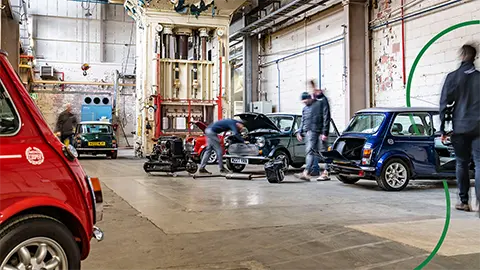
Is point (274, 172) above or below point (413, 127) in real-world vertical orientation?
below

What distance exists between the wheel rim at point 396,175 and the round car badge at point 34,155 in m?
6.75

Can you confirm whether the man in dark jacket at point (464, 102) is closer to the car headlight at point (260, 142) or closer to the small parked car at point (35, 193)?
the small parked car at point (35, 193)

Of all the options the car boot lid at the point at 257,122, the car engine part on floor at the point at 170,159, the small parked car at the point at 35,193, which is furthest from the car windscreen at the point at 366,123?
the small parked car at the point at 35,193

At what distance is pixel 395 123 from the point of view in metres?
8.39

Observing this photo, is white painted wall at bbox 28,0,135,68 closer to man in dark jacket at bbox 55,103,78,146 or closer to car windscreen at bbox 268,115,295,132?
man in dark jacket at bbox 55,103,78,146

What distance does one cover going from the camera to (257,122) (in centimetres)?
1113

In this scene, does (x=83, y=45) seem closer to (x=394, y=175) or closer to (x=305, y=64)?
(x=305, y=64)

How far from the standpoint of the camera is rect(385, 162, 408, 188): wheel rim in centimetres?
823

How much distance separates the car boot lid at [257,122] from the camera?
1109 cm

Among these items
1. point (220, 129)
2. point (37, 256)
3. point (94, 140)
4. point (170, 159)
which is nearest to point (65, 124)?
point (170, 159)

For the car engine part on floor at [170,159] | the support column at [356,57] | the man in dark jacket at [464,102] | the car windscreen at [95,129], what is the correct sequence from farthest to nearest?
the car windscreen at [95,129]
the support column at [356,57]
the car engine part on floor at [170,159]
the man in dark jacket at [464,102]

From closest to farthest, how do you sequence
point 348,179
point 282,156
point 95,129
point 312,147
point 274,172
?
point 312,147 → point 348,179 → point 274,172 → point 282,156 → point 95,129

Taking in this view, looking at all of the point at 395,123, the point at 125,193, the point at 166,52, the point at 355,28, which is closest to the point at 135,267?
the point at 125,193

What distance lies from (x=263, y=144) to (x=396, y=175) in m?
3.41
